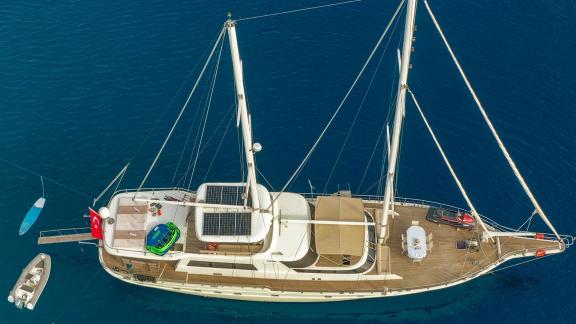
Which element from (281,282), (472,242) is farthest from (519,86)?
(281,282)

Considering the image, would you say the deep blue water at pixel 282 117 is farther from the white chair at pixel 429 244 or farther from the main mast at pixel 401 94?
the main mast at pixel 401 94

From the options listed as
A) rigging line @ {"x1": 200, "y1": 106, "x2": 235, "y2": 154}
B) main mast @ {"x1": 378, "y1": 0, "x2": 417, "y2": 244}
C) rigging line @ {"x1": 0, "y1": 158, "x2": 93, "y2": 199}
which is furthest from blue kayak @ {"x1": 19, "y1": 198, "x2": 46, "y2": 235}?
main mast @ {"x1": 378, "y1": 0, "x2": 417, "y2": 244}

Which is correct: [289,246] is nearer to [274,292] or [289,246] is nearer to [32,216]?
[274,292]

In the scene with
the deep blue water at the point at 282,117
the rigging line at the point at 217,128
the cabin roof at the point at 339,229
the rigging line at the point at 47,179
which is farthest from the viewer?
the rigging line at the point at 217,128

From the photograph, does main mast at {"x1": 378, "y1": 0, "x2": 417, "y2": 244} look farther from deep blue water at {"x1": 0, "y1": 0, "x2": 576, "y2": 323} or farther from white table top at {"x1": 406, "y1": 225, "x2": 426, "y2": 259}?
deep blue water at {"x1": 0, "y1": 0, "x2": 576, "y2": 323}

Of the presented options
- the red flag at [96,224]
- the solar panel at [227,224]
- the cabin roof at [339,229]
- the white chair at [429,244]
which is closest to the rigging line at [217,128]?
the solar panel at [227,224]

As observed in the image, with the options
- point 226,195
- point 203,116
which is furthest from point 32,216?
point 226,195

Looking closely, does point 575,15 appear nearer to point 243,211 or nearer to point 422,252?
point 422,252
